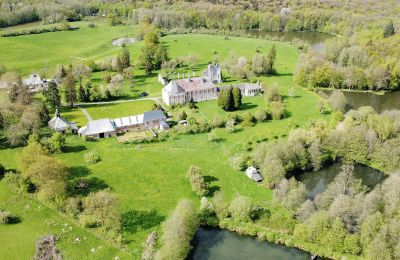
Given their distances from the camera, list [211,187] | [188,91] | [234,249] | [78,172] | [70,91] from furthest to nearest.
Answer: [188,91], [70,91], [78,172], [211,187], [234,249]

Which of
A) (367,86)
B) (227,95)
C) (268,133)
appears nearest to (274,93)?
(227,95)

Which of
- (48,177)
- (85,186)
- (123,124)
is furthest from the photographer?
(123,124)

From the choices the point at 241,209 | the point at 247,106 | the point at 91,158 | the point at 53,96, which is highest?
the point at 53,96

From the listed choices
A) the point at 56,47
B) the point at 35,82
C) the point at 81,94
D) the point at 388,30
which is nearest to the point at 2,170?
the point at 81,94

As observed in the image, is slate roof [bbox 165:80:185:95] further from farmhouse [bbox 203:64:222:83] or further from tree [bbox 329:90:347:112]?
tree [bbox 329:90:347:112]

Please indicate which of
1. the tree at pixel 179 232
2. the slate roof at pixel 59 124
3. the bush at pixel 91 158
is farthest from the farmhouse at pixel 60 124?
the tree at pixel 179 232

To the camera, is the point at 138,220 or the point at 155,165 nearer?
the point at 138,220

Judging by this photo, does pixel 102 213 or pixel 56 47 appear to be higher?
pixel 56 47

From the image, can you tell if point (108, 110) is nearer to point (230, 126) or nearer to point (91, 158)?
point (91, 158)

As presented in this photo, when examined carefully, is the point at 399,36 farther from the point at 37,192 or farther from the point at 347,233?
the point at 37,192
